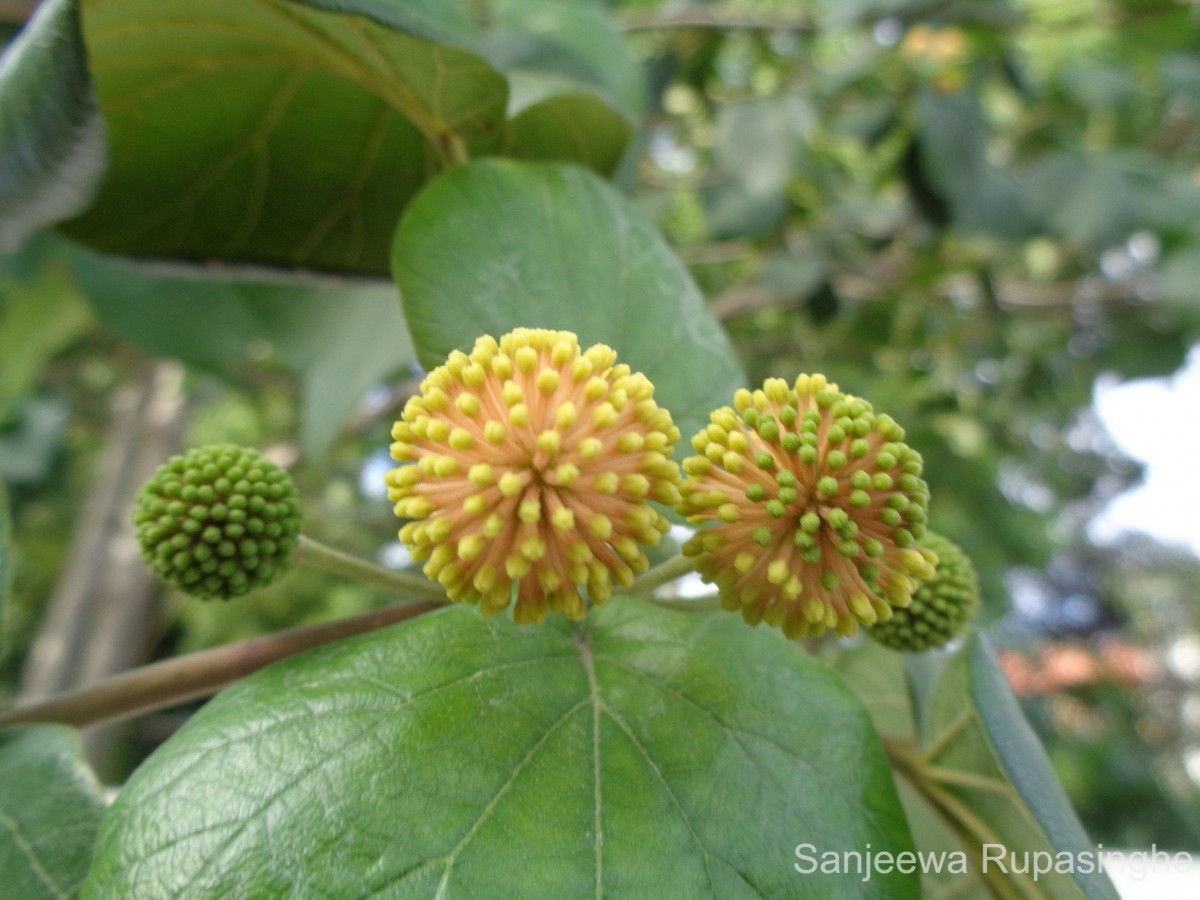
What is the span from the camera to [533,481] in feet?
1.54

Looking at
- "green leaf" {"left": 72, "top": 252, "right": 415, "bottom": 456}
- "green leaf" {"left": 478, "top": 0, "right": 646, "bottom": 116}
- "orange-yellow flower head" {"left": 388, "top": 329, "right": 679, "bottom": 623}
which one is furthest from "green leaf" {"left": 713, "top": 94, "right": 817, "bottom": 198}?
"orange-yellow flower head" {"left": 388, "top": 329, "right": 679, "bottom": 623}

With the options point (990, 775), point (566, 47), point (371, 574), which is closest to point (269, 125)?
point (566, 47)

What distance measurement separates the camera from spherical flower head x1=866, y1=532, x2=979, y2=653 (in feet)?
2.37

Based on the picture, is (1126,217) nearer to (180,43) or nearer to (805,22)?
(805,22)

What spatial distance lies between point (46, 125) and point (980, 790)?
907 millimetres

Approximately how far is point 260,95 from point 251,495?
0.52 m

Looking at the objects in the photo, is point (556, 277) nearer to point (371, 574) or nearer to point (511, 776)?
point (371, 574)

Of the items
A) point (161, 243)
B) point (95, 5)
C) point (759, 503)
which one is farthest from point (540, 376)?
point (161, 243)

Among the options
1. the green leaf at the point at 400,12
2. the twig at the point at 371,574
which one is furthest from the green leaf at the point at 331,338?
the twig at the point at 371,574

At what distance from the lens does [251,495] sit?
65 centimetres

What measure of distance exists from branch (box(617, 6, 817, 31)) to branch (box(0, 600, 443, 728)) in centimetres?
151

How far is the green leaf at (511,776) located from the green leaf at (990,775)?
88 mm

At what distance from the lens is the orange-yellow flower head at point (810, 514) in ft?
1.61

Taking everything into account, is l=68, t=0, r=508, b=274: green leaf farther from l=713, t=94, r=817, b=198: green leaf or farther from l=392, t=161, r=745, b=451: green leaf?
l=713, t=94, r=817, b=198: green leaf
